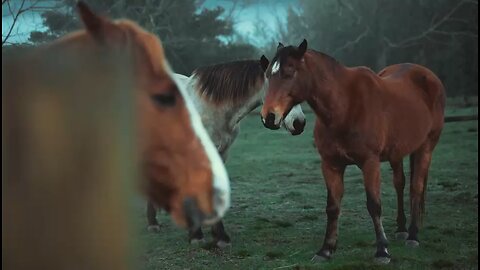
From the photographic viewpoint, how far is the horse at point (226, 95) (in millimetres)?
2205

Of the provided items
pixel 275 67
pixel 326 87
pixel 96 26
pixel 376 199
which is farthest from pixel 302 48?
pixel 96 26

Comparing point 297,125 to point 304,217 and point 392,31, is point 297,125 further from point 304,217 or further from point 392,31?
point 392,31

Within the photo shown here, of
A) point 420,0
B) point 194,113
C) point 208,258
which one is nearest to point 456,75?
point 420,0

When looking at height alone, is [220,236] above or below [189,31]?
below

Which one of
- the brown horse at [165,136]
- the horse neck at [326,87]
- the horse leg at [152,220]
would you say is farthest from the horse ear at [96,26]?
the horse leg at [152,220]

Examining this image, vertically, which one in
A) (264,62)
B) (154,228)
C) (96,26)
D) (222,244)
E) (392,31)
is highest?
(392,31)

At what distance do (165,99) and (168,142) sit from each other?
62 mm

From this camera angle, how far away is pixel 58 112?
0.68 metres

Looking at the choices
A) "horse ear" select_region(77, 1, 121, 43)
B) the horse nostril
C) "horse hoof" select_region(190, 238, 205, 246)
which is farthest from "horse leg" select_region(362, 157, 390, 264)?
"horse ear" select_region(77, 1, 121, 43)

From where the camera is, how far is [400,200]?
8.89ft

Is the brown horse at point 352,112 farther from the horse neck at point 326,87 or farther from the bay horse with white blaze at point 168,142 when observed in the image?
the bay horse with white blaze at point 168,142

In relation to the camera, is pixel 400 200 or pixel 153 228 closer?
pixel 153 228

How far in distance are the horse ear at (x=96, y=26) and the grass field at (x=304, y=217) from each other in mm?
1516

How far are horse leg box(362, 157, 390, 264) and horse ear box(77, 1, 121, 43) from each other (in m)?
1.67
